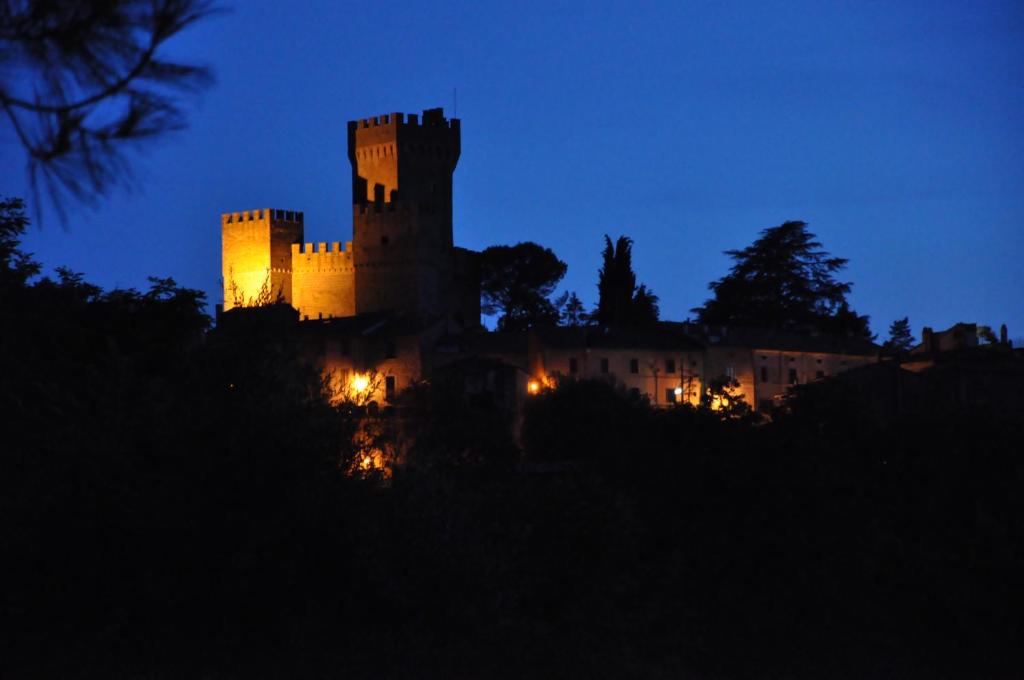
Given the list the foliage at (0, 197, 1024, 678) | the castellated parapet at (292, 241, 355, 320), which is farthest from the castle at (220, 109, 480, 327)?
the foliage at (0, 197, 1024, 678)

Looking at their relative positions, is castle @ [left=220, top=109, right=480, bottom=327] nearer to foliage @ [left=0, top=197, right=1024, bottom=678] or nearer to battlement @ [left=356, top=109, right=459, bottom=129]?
battlement @ [left=356, top=109, right=459, bottom=129]

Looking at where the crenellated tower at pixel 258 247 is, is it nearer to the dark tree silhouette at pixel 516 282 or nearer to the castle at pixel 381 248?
the castle at pixel 381 248

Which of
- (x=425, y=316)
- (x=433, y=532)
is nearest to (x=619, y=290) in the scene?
(x=425, y=316)

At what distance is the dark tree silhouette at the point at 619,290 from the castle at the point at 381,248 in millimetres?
5104

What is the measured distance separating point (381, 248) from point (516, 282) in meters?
10.9

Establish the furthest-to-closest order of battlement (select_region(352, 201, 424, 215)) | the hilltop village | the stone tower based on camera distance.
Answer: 1. battlement (select_region(352, 201, 424, 215))
2. the stone tower
3. the hilltop village

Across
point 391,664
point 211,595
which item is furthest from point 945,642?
point 211,595

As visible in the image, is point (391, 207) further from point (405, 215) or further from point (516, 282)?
point (516, 282)

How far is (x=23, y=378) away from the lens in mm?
14281

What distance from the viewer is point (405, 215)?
182ft

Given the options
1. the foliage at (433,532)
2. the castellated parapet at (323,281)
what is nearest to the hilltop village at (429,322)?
the castellated parapet at (323,281)

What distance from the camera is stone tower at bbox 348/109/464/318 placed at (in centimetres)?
5441

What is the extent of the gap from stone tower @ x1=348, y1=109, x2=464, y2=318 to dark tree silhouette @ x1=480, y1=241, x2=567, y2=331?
5.40 m

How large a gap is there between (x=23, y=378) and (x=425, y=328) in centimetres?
3245
